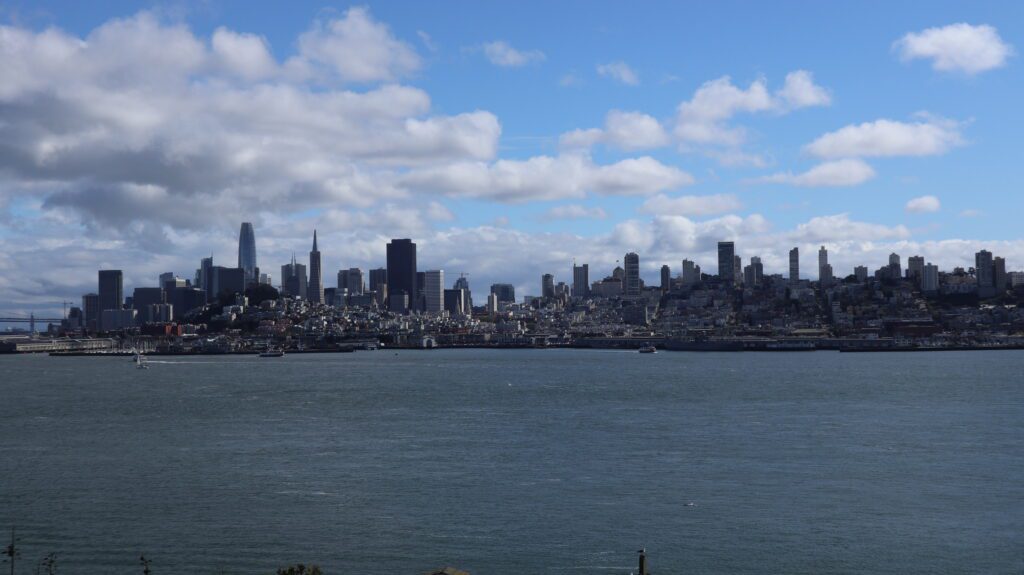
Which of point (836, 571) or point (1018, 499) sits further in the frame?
point (1018, 499)

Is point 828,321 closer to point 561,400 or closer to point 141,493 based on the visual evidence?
point 561,400

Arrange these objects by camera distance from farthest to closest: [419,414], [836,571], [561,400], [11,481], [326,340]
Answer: [326,340], [561,400], [419,414], [11,481], [836,571]

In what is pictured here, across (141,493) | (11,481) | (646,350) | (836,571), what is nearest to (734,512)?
(836,571)

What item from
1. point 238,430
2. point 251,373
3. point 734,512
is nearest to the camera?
point 734,512

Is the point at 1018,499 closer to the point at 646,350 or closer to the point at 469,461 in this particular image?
the point at 469,461

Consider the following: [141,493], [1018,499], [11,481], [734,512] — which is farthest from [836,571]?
[11,481]

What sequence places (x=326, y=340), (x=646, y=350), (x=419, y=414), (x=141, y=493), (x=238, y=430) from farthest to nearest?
1. (x=326, y=340)
2. (x=646, y=350)
3. (x=419, y=414)
4. (x=238, y=430)
5. (x=141, y=493)
